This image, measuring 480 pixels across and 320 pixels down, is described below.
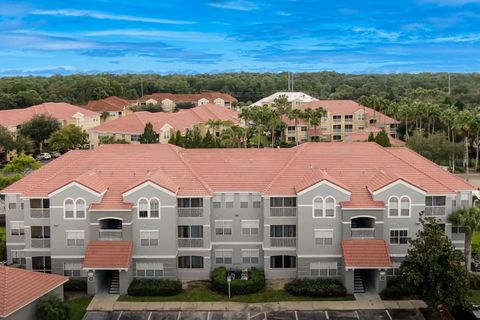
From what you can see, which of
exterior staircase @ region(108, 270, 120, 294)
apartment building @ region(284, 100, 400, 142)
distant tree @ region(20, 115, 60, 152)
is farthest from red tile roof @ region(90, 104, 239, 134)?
exterior staircase @ region(108, 270, 120, 294)

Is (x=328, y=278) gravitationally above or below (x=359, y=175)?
below

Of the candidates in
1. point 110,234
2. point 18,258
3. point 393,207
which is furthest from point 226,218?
point 18,258

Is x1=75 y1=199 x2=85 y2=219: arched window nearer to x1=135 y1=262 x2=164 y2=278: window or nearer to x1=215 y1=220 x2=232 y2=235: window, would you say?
x1=135 y1=262 x2=164 y2=278: window

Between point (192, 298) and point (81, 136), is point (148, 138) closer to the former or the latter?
point (81, 136)

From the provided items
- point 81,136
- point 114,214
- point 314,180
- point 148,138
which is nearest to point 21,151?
point 81,136

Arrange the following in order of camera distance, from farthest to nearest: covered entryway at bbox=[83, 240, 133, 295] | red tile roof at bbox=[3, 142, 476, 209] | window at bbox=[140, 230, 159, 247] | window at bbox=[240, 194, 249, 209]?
window at bbox=[240, 194, 249, 209] < red tile roof at bbox=[3, 142, 476, 209] < window at bbox=[140, 230, 159, 247] < covered entryway at bbox=[83, 240, 133, 295]

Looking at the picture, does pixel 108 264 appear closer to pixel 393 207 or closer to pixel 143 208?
pixel 143 208

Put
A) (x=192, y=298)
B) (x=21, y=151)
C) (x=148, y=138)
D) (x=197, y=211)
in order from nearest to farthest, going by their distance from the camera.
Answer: (x=192, y=298)
(x=197, y=211)
(x=148, y=138)
(x=21, y=151)
